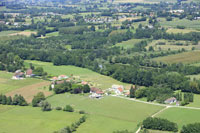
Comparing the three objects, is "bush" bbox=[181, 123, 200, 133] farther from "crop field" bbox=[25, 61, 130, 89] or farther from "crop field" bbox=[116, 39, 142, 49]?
"crop field" bbox=[116, 39, 142, 49]

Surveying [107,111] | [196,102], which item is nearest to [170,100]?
[196,102]

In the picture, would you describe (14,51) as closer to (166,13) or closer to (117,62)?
(117,62)

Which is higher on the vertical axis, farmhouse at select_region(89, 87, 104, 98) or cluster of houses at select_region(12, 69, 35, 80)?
farmhouse at select_region(89, 87, 104, 98)

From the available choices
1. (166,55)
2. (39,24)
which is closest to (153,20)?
(39,24)

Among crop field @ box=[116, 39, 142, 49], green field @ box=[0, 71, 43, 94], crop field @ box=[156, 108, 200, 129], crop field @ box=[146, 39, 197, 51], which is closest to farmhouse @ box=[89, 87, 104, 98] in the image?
crop field @ box=[156, 108, 200, 129]

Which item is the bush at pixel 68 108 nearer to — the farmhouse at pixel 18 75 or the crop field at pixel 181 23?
the farmhouse at pixel 18 75

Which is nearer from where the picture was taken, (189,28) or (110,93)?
(110,93)

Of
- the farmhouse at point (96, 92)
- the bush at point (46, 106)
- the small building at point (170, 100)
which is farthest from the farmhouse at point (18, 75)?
the small building at point (170, 100)
